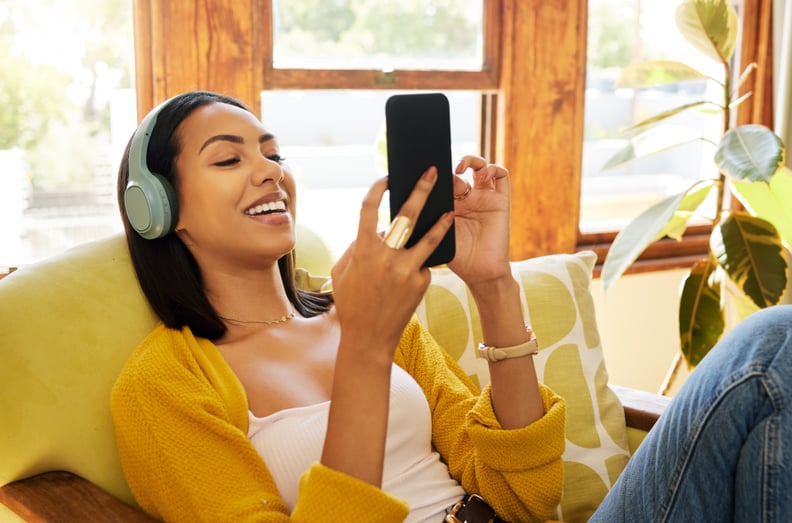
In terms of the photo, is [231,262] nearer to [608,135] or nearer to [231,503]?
[231,503]

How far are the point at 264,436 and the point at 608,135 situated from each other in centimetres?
199

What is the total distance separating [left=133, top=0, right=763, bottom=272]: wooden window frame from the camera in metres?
2.17

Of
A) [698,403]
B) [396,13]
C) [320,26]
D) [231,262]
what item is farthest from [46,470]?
[396,13]

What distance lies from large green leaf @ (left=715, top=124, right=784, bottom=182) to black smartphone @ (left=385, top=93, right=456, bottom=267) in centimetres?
125

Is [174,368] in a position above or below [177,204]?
below

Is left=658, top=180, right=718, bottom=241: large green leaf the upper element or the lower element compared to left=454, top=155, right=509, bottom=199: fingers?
lower

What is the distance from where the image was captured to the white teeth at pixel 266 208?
135cm

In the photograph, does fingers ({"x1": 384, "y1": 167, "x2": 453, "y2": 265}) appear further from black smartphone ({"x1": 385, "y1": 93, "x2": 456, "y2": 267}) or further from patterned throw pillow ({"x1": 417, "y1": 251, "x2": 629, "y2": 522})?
patterned throw pillow ({"x1": 417, "y1": 251, "x2": 629, "y2": 522})

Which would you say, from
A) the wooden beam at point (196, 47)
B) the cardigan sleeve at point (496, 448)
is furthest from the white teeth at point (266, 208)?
the wooden beam at point (196, 47)

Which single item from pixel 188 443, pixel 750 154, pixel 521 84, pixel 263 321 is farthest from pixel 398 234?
pixel 521 84

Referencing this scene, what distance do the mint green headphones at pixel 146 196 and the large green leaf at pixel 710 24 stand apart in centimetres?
156

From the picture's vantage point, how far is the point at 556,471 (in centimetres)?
133

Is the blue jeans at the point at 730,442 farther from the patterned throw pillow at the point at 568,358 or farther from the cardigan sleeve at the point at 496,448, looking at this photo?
the patterned throw pillow at the point at 568,358

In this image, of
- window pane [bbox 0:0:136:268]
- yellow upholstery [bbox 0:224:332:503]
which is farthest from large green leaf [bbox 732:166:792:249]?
yellow upholstery [bbox 0:224:332:503]
